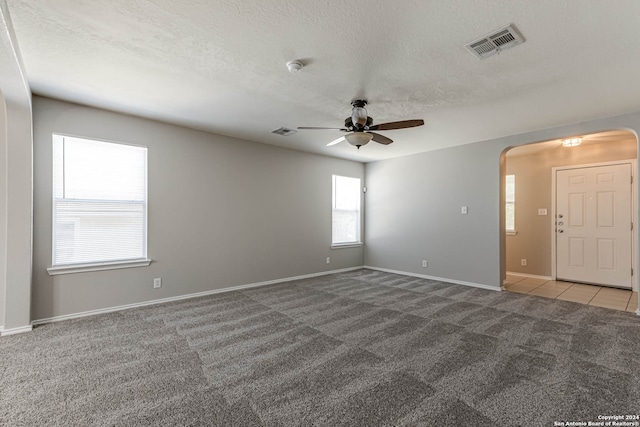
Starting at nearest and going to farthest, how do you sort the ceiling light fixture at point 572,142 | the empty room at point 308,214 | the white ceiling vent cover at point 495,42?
the empty room at point 308,214, the white ceiling vent cover at point 495,42, the ceiling light fixture at point 572,142

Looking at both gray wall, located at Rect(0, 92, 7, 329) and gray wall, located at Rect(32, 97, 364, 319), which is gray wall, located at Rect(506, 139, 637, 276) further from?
gray wall, located at Rect(0, 92, 7, 329)

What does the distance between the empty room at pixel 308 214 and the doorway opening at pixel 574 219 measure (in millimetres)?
38

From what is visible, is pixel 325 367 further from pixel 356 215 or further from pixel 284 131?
pixel 356 215

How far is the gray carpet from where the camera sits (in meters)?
1.80

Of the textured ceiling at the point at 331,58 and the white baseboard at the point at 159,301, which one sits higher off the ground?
the textured ceiling at the point at 331,58

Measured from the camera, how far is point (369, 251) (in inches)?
269

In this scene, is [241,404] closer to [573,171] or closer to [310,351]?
[310,351]

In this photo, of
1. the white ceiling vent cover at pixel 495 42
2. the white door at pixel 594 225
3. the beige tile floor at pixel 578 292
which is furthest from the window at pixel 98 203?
the white door at pixel 594 225

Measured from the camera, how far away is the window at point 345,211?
6.43 metres

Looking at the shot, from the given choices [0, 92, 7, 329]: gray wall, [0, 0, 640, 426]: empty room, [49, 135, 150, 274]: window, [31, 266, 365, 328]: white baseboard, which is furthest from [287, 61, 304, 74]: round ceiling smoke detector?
[31, 266, 365, 328]: white baseboard

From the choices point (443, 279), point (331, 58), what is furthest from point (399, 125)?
point (443, 279)

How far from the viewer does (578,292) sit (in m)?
4.71

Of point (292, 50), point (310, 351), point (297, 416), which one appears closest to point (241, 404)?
point (297, 416)

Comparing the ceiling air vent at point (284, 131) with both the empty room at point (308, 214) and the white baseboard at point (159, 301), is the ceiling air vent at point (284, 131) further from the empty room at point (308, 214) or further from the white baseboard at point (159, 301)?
the white baseboard at point (159, 301)
